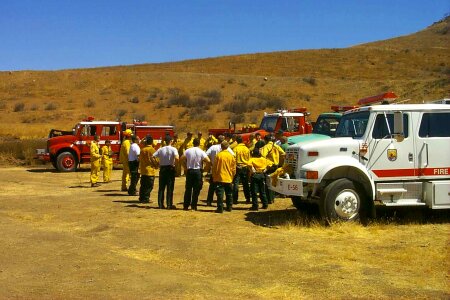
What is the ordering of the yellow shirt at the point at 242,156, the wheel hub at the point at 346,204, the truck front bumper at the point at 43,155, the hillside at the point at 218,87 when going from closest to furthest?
the wheel hub at the point at 346,204
the yellow shirt at the point at 242,156
the truck front bumper at the point at 43,155
the hillside at the point at 218,87

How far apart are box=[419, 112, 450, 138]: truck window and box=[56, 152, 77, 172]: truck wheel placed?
53.3ft

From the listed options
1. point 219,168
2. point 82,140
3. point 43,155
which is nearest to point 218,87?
point 82,140

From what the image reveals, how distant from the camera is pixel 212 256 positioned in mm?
8500

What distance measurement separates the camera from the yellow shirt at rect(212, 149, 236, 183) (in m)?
12.6

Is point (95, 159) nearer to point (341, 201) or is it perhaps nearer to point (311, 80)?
point (341, 201)

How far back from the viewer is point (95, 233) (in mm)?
10547

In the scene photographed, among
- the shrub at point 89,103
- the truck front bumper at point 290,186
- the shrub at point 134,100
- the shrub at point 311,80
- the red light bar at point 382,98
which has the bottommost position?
the truck front bumper at point 290,186

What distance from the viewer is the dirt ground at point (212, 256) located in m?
6.67

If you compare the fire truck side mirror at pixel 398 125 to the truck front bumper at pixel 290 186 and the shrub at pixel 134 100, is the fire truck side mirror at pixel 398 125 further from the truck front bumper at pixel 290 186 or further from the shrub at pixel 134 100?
the shrub at pixel 134 100

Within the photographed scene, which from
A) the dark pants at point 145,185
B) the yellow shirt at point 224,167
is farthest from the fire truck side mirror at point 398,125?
the dark pants at point 145,185

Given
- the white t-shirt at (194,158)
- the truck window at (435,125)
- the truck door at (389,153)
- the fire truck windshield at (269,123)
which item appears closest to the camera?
the truck door at (389,153)

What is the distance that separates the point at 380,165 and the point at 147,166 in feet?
19.2

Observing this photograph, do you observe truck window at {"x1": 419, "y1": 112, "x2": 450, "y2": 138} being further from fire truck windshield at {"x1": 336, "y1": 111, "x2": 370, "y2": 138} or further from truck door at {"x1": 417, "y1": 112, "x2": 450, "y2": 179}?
fire truck windshield at {"x1": 336, "y1": 111, "x2": 370, "y2": 138}

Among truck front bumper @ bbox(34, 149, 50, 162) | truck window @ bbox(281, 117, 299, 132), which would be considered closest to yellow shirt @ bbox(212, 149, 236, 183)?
truck window @ bbox(281, 117, 299, 132)
